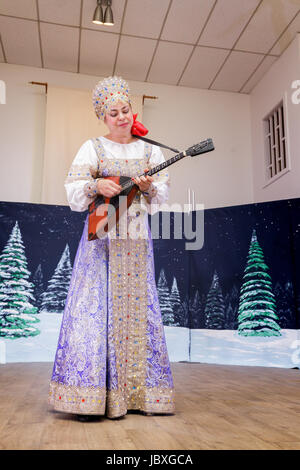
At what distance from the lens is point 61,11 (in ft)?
13.4

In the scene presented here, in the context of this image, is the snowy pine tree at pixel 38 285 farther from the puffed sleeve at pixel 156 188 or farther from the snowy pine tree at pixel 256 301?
the puffed sleeve at pixel 156 188

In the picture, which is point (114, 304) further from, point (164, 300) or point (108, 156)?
point (164, 300)

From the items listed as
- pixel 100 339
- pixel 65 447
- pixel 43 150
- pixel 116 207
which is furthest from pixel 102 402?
pixel 43 150

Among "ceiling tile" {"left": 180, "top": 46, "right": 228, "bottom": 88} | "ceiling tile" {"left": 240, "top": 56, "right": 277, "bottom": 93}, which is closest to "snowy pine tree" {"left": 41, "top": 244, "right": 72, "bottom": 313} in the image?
"ceiling tile" {"left": 180, "top": 46, "right": 228, "bottom": 88}

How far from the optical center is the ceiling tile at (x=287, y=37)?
419 cm

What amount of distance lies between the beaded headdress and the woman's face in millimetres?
22

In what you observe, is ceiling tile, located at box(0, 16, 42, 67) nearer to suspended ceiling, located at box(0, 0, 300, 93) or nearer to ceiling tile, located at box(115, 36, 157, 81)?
suspended ceiling, located at box(0, 0, 300, 93)

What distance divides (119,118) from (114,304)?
0.77m

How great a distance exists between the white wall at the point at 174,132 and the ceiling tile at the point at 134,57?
0.18 m

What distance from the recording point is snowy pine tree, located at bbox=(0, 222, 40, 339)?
3.99m

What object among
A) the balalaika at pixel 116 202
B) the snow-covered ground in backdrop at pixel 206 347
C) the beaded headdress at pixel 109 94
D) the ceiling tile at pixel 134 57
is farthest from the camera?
the ceiling tile at pixel 134 57

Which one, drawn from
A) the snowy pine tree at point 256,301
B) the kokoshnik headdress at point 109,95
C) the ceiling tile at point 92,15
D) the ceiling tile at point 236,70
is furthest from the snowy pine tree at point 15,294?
the ceiling tile at point 236,70

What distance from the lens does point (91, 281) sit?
1733 mm
